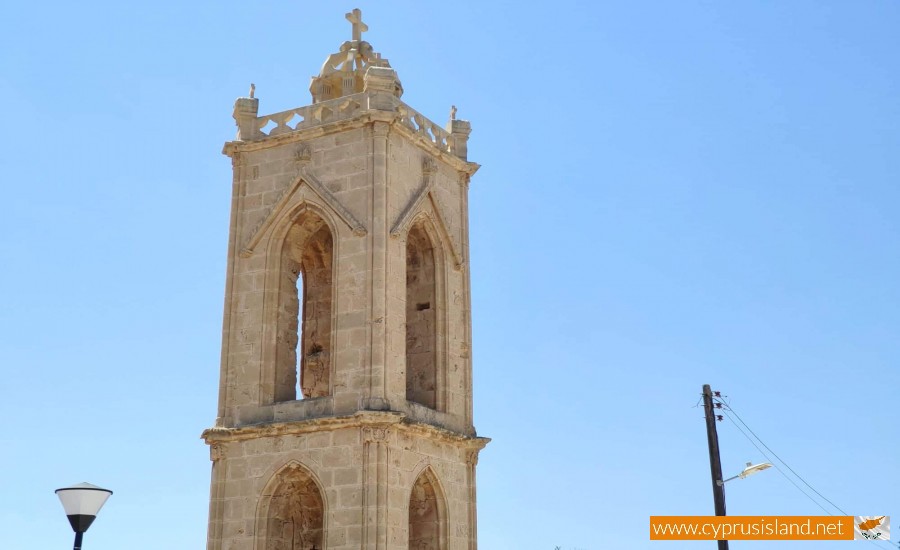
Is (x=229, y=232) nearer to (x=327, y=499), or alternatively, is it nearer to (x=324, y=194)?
(x=324, y=194)

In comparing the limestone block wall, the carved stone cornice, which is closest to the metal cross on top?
the limestone block wall

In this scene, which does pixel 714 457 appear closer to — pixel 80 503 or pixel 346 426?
pixel 346 426

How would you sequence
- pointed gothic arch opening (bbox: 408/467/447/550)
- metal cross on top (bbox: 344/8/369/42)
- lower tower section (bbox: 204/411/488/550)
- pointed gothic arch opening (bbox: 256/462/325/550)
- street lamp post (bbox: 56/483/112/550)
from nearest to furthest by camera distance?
street lamp post (bbox: 56/483/112/550) → lower tower section (bbox: 204/411/488/550) → pointed gothic arch opening (bbox: 256/462/325/550) → pointed gothic arch opening (bbox: 408/467/447/550) → metal cross on top (bbox: 344/8/369/42)

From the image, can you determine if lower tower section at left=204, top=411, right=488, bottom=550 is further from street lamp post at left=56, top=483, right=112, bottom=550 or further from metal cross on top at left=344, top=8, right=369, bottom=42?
metal cross on top at left=344, top=8, right=369, bottom=42

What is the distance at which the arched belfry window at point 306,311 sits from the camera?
2153 cm

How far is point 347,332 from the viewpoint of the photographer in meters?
20.5

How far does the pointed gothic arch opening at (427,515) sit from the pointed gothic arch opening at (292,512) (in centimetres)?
171

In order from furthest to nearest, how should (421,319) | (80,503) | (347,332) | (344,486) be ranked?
(421,319)
(347,332)
(344,486)
(80,503)

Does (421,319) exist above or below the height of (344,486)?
above

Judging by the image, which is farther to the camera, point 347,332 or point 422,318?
point 422,318

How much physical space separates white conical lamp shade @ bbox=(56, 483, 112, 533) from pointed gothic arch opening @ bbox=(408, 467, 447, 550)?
8.81m

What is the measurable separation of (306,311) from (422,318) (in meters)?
2.66

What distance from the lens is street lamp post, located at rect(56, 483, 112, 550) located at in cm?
1282

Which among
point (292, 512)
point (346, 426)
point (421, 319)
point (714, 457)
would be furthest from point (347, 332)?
point (714, 457)
